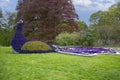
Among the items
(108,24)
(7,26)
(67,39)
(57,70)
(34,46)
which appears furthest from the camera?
(108,24)

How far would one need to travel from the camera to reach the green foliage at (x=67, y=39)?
17.8 metres

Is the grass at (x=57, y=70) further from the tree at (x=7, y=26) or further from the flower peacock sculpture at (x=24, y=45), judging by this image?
the tree at (x=7, y=26)

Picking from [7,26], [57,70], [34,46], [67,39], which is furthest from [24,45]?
[7,26]

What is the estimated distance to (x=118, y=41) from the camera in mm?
27312

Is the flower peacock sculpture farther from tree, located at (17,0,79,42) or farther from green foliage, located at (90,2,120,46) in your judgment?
green foliage, located at (90,2,120,46)

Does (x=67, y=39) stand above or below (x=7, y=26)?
below

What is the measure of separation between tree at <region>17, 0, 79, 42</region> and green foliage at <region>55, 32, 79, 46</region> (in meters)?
3.35

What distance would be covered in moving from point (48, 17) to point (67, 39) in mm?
4997

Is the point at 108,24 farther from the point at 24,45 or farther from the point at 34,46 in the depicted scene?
the point at 24,45

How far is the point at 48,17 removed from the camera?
22.6 metres

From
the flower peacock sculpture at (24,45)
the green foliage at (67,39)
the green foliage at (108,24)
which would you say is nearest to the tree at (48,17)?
the green foliage at (67,39)

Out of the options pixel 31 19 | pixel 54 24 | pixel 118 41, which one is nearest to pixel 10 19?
pixel 31 19

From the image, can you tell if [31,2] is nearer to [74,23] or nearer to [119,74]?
[74,23]

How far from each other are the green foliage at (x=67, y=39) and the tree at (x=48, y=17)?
3347 mm
